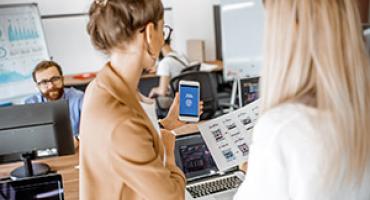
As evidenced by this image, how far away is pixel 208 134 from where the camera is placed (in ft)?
4.97

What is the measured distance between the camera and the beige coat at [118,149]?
90 centimetres

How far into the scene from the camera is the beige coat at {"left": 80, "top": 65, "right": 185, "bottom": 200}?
2.95 feet

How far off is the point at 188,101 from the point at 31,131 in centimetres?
79

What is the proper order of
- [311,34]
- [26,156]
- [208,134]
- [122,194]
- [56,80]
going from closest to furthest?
[311,34] < [122,194] < [208,134] < [26,156] < [56,80]

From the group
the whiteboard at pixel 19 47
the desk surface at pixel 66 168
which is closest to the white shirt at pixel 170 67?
the whiteboard at pixel 19 47

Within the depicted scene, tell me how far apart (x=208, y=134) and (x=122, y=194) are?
59 centimetres

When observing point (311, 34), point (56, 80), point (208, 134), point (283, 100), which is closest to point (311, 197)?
point (283, 100)

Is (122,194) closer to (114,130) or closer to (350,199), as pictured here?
(114,130)

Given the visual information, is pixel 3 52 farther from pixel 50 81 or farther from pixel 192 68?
pixel 192 68

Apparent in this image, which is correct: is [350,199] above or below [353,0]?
below

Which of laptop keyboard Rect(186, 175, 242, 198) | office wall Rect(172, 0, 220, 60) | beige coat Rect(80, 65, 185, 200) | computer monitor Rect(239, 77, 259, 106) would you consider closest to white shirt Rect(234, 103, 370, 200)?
beige coat Rect(80, 65, 185, 200)

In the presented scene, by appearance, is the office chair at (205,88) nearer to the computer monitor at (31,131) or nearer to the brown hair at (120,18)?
the computer monitor at (31,131)

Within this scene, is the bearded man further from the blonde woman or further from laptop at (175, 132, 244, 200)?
the blonde woman

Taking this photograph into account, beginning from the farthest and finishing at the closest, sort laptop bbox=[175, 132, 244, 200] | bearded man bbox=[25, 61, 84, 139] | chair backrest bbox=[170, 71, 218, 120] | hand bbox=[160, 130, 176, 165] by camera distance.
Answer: chair backrest bbox=[170, 71, 218, 120]
bearded man bbox=[25, 61, 84, 139]
laptop bbox=[175, 132, 244, 200]
hand bbox=[160, 130, 176, 165]
